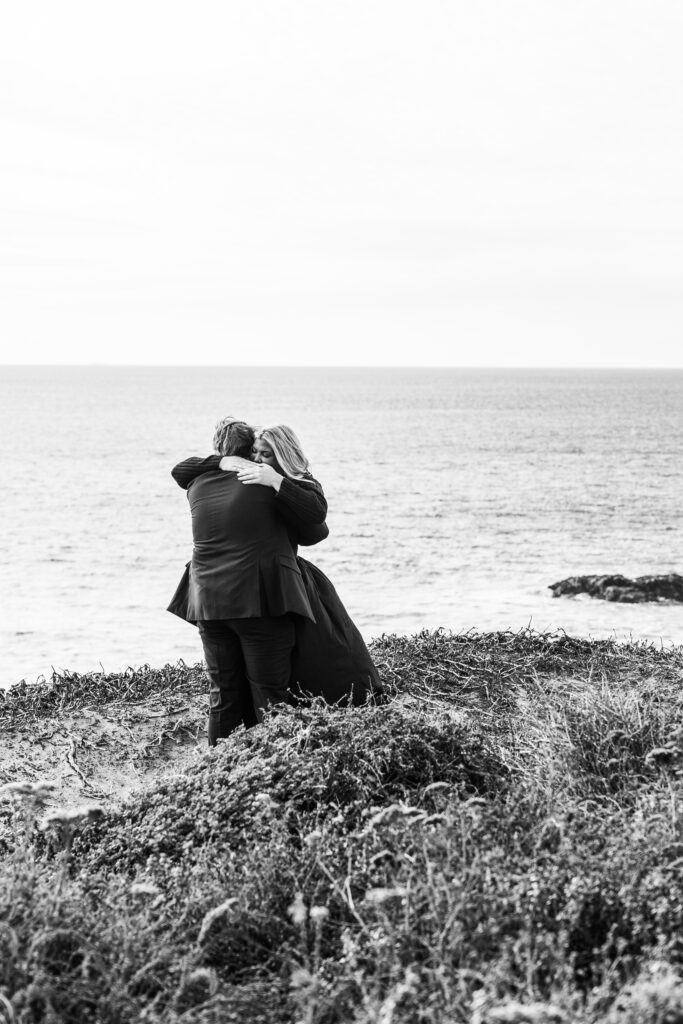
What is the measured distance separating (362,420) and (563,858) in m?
79.2

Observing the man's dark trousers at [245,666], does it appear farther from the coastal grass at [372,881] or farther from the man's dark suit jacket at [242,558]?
the coastal grass at [372,881]

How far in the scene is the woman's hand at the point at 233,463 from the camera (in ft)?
16.5

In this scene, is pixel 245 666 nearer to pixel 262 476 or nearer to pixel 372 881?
pixel 262 476

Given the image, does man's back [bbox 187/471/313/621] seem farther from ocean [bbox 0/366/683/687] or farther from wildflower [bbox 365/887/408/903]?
ocean [bbox 0/366/683/687]

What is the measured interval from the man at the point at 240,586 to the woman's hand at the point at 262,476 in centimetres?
6

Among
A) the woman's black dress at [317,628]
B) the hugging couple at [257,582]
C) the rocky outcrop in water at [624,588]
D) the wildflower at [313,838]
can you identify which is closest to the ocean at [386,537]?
the rocky outcrop in water at [624,588]

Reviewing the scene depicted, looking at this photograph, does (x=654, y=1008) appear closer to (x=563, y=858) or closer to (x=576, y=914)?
(x=576, y=914)

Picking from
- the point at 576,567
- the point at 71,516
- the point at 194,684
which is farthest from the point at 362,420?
the point at 194,684

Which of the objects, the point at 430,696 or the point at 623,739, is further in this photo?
the point at 430,696

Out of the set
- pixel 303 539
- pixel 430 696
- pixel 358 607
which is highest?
pixel 303 539

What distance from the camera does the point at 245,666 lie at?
521cm

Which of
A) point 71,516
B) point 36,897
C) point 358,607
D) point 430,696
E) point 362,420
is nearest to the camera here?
point 36,897

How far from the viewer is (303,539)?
5.21 m

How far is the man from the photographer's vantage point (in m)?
4.97
